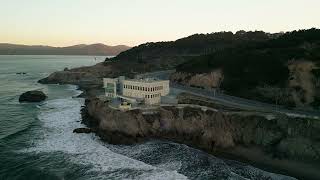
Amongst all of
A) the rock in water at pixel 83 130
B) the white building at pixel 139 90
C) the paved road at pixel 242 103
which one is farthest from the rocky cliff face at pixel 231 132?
the white building at pixel 139 90

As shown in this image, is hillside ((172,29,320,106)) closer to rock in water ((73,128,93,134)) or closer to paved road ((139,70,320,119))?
paved road ((139,70,320,119))

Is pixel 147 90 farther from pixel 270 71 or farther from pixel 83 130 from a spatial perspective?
pixel 270 71

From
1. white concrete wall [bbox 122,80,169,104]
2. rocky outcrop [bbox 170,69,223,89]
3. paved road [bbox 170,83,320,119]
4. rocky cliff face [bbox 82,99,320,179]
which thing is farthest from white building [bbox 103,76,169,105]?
rocky outcrop [bbox 170,69,223,89]

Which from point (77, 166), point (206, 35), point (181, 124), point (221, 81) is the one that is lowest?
point (77, 166)

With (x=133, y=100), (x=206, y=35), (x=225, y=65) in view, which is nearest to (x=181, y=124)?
(x=133, y=100)

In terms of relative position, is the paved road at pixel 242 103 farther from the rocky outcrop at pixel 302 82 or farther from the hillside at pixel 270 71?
the rocky outcrop at pixel 302 82

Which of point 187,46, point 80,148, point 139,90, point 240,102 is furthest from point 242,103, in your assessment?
point 187,46

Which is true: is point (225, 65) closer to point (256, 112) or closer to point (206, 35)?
point (256, 112)
